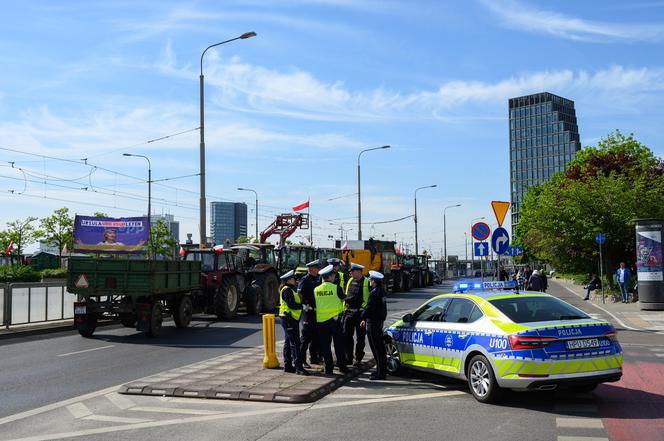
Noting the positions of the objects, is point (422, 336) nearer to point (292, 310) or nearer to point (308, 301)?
point (308, 301)

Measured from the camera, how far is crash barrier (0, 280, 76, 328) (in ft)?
60.1

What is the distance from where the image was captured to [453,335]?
9.05m

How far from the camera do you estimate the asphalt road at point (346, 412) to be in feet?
23.4

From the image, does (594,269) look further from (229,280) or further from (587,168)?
(229,280)

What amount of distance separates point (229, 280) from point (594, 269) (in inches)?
1084

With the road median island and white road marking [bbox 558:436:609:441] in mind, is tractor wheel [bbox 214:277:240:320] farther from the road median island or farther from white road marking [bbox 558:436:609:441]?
white road marking [bbox 558:436:609:441]

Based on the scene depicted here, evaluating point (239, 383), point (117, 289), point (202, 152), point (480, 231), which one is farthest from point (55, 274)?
point (239, 383)

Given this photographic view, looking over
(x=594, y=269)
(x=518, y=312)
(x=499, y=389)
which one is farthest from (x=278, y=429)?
(x=594, y=269)

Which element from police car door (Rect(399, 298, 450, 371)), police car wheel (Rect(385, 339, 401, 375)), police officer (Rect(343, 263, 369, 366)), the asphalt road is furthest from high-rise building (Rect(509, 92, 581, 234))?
the asphalt road

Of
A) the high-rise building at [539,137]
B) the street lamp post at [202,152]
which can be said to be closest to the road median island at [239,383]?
the street lamp post at [202,152]

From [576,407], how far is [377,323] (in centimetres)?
317

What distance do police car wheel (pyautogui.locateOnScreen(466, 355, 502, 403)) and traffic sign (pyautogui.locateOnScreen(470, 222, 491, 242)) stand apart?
919 centimetres

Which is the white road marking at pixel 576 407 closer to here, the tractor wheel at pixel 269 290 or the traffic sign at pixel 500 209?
the traffic sign at pixel 500 209

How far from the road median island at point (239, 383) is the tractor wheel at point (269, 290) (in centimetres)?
1233
